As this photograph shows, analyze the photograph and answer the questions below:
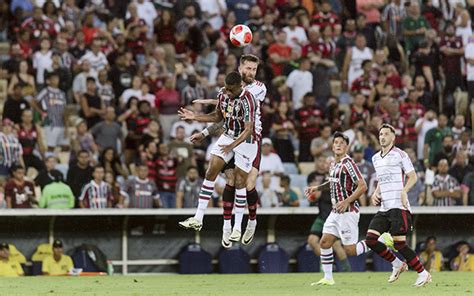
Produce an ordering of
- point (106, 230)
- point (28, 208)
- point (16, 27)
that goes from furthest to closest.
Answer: point (16, 27), point (106, 230), point (28, 208)

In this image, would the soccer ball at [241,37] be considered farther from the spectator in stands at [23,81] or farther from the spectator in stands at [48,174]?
the spectator in stands at [23,81]

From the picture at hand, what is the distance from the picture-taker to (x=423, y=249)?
2750cm

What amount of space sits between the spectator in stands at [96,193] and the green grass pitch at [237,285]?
144 inches

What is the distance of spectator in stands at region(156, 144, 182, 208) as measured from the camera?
2598 cm

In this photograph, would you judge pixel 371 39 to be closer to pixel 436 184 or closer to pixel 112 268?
pixel 436 184

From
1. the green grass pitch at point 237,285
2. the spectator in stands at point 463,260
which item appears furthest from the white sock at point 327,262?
the spectator in stands at point 463,260

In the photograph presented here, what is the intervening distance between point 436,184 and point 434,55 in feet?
15.4

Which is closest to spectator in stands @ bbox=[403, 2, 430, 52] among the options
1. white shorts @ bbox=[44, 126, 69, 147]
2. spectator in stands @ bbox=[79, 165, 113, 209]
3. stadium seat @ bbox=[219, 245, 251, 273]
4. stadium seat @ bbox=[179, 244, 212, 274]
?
stadium seat @ bbox=[219, 245, 251, 273]

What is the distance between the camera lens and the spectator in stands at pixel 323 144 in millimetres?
27422

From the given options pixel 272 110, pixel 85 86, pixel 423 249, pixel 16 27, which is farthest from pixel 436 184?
pixel 16 27

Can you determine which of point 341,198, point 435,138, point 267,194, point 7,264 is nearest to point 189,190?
point 267,194

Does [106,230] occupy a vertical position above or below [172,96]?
below

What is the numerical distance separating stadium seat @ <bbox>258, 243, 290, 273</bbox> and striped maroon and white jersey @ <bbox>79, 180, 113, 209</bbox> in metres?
3.70

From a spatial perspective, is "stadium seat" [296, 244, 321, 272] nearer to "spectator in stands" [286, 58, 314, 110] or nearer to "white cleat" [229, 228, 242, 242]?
"spectator in stands" [286, 58, 314, 110]
